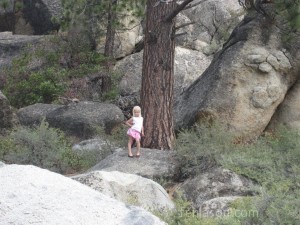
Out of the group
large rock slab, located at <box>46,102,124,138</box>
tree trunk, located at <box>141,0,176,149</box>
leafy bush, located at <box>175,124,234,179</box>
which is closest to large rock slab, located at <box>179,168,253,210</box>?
leafy bush, located at <box>175,124,234,179</box>

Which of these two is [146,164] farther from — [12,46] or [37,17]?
[37,17]

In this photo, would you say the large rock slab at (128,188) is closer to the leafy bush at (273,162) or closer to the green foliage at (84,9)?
the leafy bush at (273,162)

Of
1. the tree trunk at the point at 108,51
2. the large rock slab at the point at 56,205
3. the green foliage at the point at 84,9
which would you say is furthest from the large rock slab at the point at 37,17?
the large rock slab at the point at 56,205

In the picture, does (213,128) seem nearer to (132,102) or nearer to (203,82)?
(203,82)

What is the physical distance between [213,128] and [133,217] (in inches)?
241

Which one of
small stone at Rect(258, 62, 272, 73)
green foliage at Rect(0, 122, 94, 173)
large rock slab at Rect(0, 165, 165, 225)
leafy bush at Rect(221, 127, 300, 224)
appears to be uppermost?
large rock slab at Rect(0, 165, 165, 225)

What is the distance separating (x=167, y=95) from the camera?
11.4 metres

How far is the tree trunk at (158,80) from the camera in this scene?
447 inches

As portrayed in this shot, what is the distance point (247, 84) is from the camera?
12.0 meters

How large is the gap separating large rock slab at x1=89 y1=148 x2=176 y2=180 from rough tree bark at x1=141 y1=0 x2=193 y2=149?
1258 mm

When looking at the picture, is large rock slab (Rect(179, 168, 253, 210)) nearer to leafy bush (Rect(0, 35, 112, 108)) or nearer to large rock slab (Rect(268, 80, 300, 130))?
large rock slab (Rect(268, 80, 300, 130))

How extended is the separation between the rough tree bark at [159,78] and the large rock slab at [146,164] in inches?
49.5

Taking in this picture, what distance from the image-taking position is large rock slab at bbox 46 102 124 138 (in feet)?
52.2

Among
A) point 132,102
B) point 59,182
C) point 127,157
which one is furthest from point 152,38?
point 132,102
